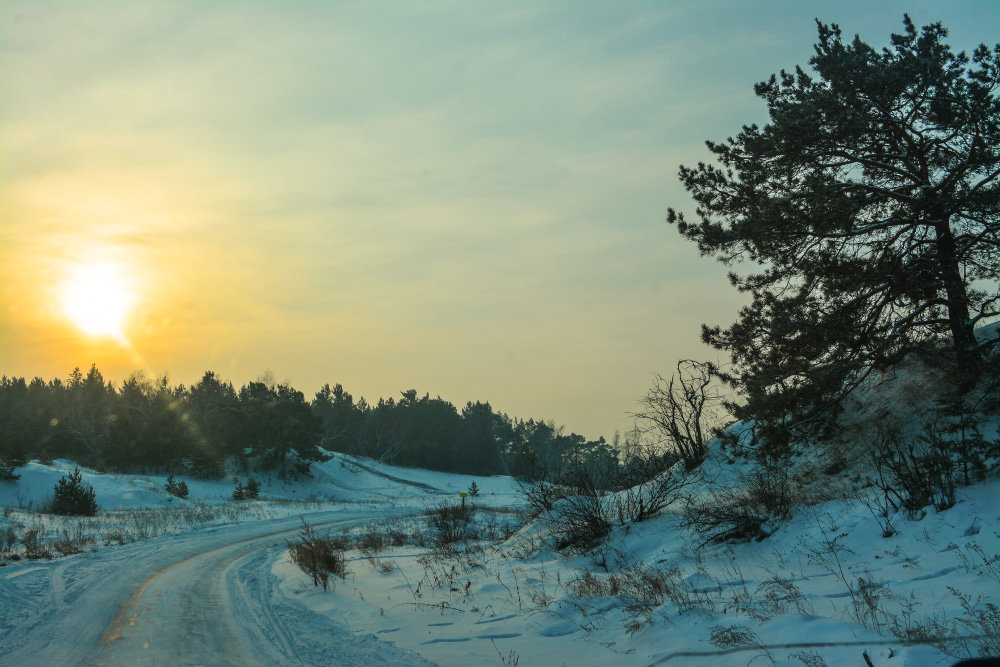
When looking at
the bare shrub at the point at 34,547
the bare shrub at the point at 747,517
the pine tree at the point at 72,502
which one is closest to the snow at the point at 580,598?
the bare shrub at the point at 747,517

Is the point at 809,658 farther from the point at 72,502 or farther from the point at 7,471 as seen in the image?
the point at 7,471

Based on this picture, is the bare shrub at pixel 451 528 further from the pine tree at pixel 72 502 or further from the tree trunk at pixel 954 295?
the pine tree at pixel 72 502

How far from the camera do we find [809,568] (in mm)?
7703

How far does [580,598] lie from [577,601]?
10cm

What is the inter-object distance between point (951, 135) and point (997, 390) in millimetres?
5294

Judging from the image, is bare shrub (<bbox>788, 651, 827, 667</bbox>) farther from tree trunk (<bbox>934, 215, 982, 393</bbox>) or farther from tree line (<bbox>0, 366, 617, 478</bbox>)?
tree line (<bbox>0, 366, 617, 478</bbox>)

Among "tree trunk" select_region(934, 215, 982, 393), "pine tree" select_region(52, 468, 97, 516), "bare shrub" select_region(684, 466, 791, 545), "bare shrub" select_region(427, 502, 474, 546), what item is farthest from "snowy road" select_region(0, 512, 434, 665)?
"pine tree" select_region(52, 468, 97, 516)

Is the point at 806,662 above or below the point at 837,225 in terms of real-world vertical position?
below

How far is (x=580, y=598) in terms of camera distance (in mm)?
7898

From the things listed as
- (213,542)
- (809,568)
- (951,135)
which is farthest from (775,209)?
(213,542)

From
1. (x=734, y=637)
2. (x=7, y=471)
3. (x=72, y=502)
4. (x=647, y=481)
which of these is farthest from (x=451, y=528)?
(x=7, y=471)

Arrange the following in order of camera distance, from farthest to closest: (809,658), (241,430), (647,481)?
1. (241,430)
2. (647,481)
3. (809,658)

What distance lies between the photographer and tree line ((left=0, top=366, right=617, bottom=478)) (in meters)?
58.9

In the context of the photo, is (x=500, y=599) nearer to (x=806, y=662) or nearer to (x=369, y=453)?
(x=806, y=662)
